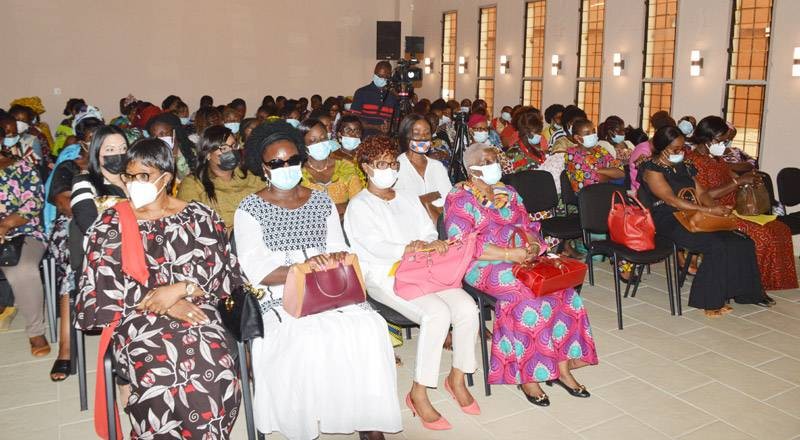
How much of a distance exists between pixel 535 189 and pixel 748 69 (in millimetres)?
4380

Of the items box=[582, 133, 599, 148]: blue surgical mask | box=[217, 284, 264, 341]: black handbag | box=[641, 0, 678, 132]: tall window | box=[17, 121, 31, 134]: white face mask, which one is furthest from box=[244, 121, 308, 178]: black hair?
box=[641, 0, 678, 132]: tall window

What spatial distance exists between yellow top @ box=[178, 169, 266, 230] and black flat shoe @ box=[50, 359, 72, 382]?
122cm

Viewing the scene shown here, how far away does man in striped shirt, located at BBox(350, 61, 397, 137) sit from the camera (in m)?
7.68

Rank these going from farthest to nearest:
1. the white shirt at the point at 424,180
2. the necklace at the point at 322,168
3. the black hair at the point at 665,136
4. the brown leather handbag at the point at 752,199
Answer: the brown leather handbag at the point at 752,199 → the black hair at the point at 665,136 → the white shirt at the point at 424,180 → the necklace at the point at 322,168

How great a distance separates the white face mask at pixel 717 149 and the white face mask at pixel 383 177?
148 inches

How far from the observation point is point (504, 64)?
12430 millimetres

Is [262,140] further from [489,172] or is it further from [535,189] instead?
[535,189]

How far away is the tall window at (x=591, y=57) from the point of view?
403 inches

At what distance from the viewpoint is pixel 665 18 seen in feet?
29.5

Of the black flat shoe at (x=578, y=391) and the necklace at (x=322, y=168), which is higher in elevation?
the necklace at (x=322, y=168)

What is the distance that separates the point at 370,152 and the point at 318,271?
95 cm

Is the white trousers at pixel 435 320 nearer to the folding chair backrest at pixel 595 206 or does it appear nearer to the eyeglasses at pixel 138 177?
the eyeglasses at pixel 138 177

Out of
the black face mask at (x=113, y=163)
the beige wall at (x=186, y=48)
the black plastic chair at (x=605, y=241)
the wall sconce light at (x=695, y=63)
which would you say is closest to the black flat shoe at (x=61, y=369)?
the black face mask at (x=113, y=163)

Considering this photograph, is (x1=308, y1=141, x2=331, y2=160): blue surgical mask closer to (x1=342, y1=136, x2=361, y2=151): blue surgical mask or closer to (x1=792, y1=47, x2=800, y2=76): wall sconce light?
(x1=342, y1=136, x2=361, y2=151): blue surgical mask
